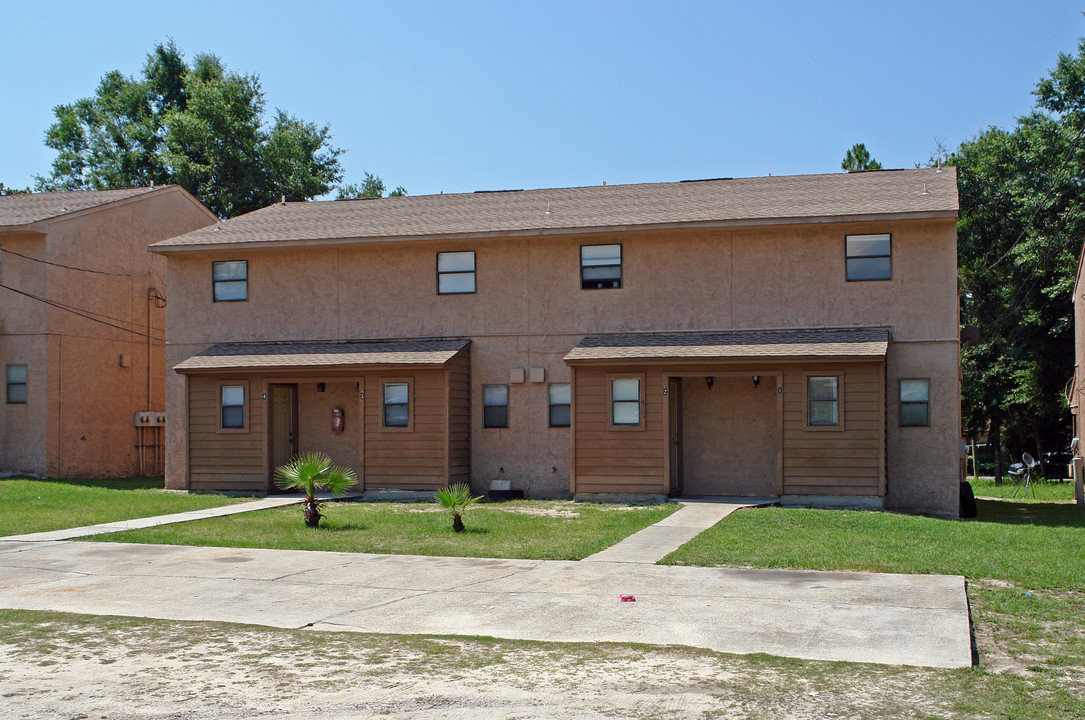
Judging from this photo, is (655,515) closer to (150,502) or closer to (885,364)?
(885,364)

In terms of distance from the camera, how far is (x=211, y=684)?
21.1 feet

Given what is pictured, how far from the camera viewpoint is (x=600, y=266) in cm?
1995

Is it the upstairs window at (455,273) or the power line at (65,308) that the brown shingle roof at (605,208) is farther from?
the power line at (65,308)

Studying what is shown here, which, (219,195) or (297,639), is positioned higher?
(219,195)

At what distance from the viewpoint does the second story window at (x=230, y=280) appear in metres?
21.7

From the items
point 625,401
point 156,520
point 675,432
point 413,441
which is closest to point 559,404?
point 625,401

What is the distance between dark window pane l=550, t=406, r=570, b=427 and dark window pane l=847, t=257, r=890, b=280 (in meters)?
5.84

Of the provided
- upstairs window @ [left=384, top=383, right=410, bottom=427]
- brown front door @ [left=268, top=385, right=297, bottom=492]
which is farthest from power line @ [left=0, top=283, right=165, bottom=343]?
upstairs window @ [left=384, top=383, right=410, bottom=427]

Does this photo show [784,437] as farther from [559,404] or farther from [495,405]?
[495,405]

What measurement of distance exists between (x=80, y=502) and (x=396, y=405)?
5977 millimetres

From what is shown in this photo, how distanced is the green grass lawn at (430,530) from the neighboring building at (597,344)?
6.65 ft

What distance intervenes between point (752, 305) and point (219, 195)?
92.8 feet

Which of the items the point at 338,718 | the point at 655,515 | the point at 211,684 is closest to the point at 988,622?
the point at 338,718

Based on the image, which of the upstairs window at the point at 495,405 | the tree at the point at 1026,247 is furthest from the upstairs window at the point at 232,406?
the tree at the point at 1026,247
